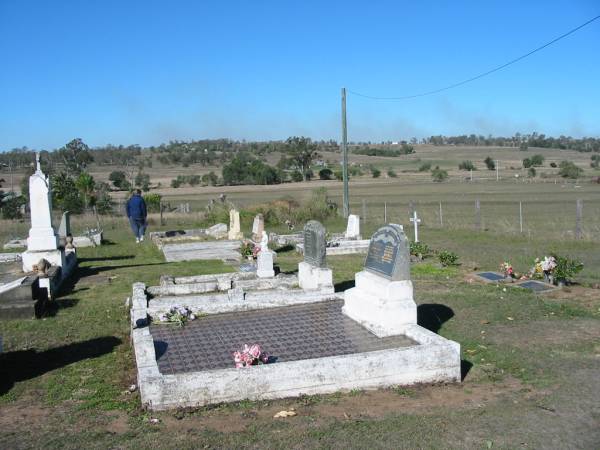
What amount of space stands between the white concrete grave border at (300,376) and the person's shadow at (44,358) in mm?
1359

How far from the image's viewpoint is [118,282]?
45.7ft

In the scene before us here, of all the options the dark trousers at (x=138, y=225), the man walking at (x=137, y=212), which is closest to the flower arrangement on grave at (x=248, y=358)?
the man walking at (x=137, y=212)

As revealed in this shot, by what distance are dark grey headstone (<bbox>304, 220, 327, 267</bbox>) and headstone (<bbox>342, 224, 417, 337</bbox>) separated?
90.4 inches

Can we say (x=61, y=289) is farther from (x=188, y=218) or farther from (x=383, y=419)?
(x=188, y=218)

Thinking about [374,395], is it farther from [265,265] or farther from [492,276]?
[492,276]

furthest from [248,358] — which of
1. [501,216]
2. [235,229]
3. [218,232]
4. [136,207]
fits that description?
[501,216]

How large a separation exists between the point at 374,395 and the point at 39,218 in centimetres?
1037

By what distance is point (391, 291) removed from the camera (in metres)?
8.20

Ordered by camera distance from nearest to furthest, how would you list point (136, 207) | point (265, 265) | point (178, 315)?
point (178, 315), point (265, 265), point (136, 207)

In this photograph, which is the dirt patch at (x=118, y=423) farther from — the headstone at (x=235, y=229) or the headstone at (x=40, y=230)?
the headstone at (x=235, y=229)

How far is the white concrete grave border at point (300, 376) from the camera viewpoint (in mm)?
6246

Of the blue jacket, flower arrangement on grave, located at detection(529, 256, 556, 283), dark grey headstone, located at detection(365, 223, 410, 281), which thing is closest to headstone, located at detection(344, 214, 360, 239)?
the blue jacket

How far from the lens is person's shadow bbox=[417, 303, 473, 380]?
31.1ft

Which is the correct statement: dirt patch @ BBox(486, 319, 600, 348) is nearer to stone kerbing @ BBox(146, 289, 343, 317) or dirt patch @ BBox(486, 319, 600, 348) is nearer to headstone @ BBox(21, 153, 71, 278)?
stone kerbing @ BBox(146, 289, 343, 317)
